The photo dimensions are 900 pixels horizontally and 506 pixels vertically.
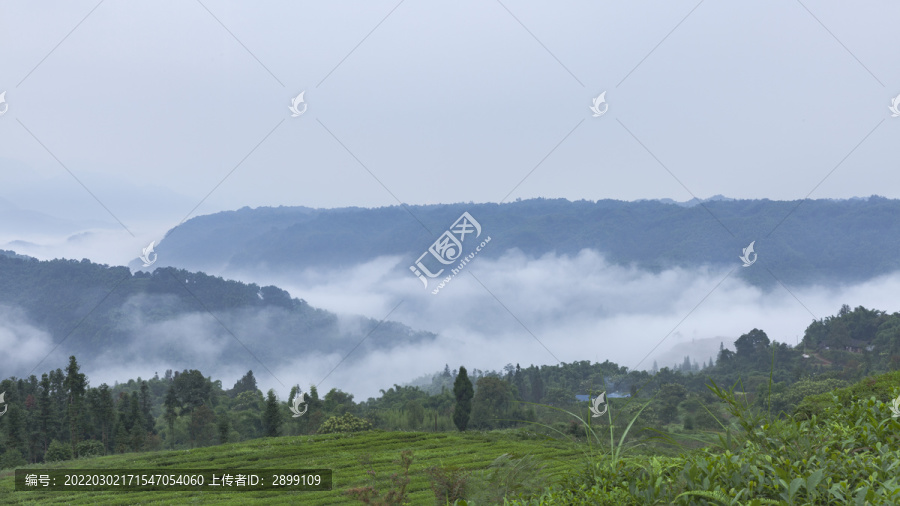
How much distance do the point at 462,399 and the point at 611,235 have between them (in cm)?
9351

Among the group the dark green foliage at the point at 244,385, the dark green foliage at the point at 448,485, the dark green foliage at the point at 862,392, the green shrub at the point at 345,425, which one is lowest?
the dark green foliage at the point at 448,485

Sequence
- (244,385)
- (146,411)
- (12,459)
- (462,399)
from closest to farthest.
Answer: (12,459) → (462,399) → (146,411) → (244,385)

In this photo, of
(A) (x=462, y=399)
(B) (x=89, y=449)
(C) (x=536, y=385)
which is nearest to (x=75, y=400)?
(B) (x=89, y=449)

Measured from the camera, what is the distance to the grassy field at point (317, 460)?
13580mm

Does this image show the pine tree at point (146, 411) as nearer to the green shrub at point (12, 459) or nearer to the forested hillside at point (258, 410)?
the forested hillside at point (258, 410)

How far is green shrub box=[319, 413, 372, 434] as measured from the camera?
78.3 feet

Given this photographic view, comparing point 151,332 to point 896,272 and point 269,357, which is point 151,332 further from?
point 896,272

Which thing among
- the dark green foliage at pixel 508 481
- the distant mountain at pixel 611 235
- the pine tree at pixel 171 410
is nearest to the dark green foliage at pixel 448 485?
the dark green foliage at pixel 508 481

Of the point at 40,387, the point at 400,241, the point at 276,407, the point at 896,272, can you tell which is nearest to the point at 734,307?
the point at 896,272

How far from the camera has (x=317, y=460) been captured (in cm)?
1858

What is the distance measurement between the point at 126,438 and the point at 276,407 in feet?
23.7

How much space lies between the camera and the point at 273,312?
89500mm

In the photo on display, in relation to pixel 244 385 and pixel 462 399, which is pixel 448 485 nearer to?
pixel 462 399

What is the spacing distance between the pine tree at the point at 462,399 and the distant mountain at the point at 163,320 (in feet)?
189
